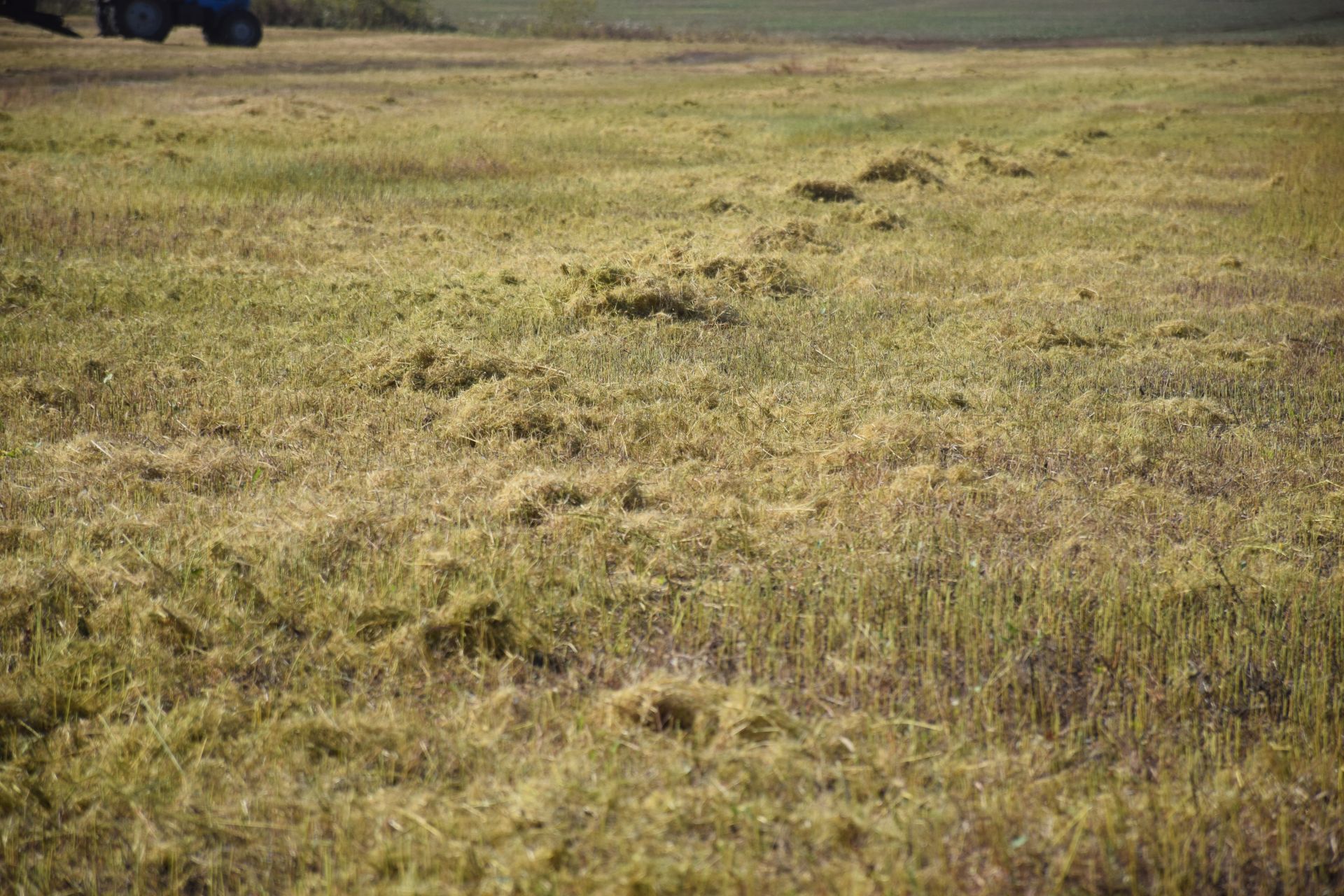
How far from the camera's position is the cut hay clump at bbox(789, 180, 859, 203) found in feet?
49.8

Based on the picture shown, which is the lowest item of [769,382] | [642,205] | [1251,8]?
[769,382]

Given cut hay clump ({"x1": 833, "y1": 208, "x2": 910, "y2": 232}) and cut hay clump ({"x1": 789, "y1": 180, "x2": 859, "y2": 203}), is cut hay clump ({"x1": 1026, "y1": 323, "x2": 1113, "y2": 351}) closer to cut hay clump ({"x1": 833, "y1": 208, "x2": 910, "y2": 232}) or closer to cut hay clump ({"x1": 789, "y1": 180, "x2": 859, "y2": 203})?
cut hay clump ({"x1": 833, "y1": 208, "x2": 910, "y2": 232})

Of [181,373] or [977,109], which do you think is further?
[977,109]

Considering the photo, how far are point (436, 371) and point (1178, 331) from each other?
5.78 m

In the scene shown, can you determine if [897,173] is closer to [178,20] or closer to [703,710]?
[703,710]

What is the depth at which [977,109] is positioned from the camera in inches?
Result: 1144

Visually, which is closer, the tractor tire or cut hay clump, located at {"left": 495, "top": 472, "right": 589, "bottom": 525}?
cut hay clump, located at {"left": 495, "top": 472, "right": 589, "bottom": 525}

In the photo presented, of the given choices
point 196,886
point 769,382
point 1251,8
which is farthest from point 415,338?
point 1251,8

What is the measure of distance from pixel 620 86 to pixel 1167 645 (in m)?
32.9

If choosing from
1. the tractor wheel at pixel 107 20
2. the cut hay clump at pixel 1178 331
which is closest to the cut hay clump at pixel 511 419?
the cut hay clump at pixel 1178 331

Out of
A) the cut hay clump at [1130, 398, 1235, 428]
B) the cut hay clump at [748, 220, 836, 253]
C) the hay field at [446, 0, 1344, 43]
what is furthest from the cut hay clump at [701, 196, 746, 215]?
the hay field at [446, 0, 1344, 43]

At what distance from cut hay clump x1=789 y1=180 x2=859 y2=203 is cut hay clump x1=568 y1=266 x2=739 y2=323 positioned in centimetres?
613

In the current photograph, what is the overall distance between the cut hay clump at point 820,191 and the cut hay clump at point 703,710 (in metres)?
12.0

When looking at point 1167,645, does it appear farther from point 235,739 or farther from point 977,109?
point 977,109
